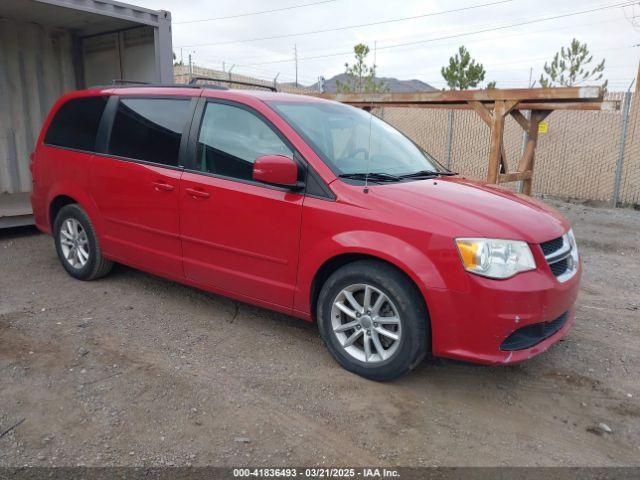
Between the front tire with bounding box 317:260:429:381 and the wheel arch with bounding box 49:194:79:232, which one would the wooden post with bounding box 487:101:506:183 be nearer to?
the front tire with bounding box 317:260:429:381

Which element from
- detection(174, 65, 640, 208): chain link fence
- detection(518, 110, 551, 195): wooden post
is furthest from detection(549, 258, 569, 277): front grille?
detection(174, 65, 640, 208): chain link fence

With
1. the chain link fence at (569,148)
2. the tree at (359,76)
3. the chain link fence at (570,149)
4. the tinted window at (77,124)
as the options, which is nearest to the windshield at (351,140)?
the tinted window at (77,124)

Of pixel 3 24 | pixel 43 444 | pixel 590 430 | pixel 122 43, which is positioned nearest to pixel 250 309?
pixel 43 444

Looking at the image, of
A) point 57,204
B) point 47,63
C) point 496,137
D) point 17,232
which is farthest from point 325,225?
point 47,63

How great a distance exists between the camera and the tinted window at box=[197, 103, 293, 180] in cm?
383

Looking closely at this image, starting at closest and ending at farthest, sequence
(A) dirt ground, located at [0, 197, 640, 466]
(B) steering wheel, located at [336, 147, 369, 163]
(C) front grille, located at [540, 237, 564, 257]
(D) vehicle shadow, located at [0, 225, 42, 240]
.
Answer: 1. (A) dirt ground, located at [0, 197, 640, 466]
2. (C) front grille, located at [540, 237, 564, 257]
3. (B) steering wheel, located at [336, 147, 369, 163]
4. (D) vehicle shadow, located at [0, 225, 42, 240]

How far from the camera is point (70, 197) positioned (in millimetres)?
5152

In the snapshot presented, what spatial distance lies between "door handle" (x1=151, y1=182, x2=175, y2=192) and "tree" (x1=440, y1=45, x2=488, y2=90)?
942 inches

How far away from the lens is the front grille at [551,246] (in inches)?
127

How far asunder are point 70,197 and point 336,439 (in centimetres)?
369

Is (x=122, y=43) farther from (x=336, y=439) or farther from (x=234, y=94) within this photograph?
(x=336, y=439)

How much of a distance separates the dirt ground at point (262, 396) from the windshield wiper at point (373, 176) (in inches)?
50.4

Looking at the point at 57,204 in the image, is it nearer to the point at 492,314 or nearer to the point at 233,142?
the point at 233,142

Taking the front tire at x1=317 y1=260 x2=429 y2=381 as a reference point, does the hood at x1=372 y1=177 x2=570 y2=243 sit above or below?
above
